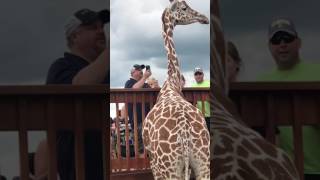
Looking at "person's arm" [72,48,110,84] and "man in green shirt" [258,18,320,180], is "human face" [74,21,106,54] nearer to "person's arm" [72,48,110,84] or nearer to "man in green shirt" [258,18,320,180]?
"person's arm" [72,48,110,84]

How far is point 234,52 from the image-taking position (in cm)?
107

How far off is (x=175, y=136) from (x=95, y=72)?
1.40m

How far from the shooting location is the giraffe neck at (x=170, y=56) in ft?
8.54

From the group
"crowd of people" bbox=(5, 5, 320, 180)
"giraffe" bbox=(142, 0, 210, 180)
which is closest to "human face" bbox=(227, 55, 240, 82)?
"crowd of people" bbox=(5, 5, 320, 180)

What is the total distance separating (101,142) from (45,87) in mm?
158

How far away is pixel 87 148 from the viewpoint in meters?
1.04

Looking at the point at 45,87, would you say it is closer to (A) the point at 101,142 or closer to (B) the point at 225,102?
(A) the point at 101,142

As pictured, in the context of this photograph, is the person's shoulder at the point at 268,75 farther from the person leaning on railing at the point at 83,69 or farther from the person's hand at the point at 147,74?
the person's hand at the point at 147,74

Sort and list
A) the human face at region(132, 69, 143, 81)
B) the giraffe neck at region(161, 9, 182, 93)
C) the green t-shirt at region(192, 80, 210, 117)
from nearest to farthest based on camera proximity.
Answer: the green t-shirt at region(192, 80, 210, 117) → the human face at region(132, 69, 143, 81) → the giraffe neck at region(161, 9, 182, 93)

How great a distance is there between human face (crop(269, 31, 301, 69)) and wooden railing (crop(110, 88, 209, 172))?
1175 mm

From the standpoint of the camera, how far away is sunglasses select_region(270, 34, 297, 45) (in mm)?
1036

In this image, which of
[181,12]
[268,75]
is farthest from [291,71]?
[181,12]

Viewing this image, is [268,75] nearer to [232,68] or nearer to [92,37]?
[232,68]

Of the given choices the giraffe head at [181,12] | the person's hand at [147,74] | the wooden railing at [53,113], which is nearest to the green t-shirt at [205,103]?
the person's hand at [147,74]
